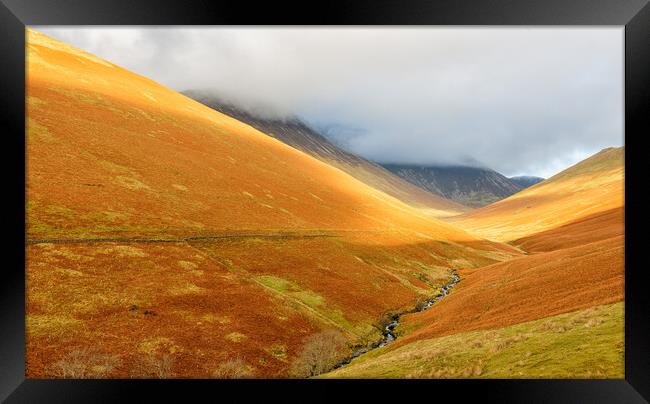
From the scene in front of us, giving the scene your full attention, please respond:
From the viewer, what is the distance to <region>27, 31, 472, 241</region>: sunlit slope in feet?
123

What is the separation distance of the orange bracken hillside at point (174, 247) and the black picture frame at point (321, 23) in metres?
13.7

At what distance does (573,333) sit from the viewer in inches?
580

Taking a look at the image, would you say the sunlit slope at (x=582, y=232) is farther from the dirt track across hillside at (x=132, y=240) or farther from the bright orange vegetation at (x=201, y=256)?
the dirt track across hillside at (x=132, y=240)

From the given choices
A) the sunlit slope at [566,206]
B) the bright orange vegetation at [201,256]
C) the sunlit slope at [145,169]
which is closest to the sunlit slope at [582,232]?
the bright orange vegetation at [201,256]

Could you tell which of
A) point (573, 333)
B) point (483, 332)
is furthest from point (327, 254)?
point (573, 333)

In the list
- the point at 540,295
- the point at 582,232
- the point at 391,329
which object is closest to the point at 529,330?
the point at 540,295

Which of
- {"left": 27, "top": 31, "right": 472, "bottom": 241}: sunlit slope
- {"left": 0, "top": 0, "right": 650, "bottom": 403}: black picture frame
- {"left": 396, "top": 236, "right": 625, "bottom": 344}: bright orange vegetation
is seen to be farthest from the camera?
{"left": 27, "top": 31, "right": 472, "bottom": 241}: sunlit slope

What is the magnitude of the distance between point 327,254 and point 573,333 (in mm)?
35446

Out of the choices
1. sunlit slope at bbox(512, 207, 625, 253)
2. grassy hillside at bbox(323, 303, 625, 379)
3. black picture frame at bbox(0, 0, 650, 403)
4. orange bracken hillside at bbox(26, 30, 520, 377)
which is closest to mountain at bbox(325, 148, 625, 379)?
grassy hillside at bbox(323, 303, 625, 379)

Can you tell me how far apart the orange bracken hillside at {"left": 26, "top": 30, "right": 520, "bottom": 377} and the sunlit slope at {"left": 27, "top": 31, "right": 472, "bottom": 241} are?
269 millimetres

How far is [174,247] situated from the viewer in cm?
3578

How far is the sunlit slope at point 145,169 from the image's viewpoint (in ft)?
123

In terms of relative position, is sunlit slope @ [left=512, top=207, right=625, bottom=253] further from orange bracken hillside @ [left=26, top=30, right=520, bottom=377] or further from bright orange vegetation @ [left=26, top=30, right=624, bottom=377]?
orange bracken hillside @ [left=26, top=30, right=520, bottom=377]

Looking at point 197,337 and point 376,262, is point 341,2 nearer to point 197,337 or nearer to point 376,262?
point 197,337
